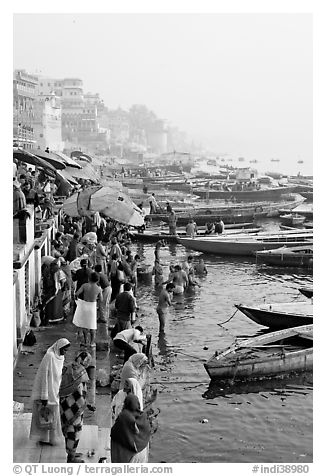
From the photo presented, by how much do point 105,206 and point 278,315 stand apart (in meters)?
5.09

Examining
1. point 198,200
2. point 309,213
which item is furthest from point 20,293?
point 198,200

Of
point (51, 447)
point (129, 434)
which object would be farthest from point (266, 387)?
point (129, 434)

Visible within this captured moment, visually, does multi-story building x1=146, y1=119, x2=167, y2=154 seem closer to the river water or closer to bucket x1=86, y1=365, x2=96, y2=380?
the river water

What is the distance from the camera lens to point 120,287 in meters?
13.4

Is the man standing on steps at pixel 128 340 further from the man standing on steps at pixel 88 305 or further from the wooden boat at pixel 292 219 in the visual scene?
the wooden boat at pixel 292 219

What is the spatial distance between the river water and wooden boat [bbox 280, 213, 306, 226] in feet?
52.1

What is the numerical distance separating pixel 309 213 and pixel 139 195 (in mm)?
8954

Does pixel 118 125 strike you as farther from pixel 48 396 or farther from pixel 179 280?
pixel 48 396

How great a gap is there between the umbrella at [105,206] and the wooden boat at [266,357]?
5254 mm

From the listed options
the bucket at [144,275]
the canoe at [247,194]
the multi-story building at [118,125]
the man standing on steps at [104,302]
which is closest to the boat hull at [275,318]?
the man standing on steps at [104,302]

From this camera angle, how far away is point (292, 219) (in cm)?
3266

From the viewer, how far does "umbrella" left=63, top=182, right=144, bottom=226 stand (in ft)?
55.0

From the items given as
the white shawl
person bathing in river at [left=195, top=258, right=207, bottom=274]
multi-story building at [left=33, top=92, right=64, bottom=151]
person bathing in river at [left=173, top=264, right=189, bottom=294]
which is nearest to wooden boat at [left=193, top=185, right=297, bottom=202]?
person bathing in river at [left=195, top=258, right=207, bottom=274]

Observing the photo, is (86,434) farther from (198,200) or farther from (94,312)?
(198,200)
